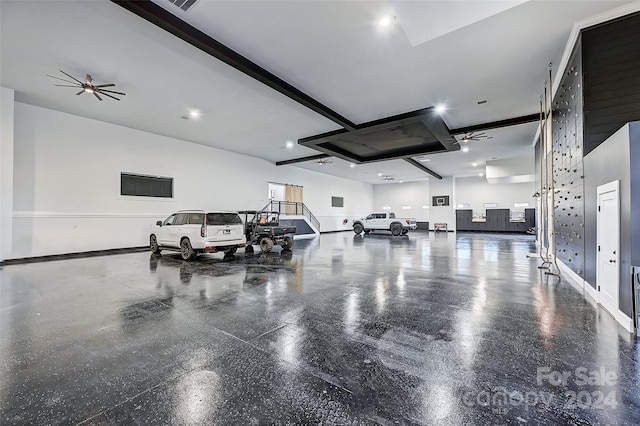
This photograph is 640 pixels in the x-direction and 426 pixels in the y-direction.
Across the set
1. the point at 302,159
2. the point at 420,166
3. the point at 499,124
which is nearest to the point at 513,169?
the point at 420,166

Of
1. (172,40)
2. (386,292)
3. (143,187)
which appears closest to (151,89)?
(172,40)

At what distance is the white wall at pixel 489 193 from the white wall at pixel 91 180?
17678 millimetres

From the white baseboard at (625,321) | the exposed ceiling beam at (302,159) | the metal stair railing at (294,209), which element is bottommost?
the white baseboard at (625,321)

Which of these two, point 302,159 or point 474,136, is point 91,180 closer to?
point 302,159

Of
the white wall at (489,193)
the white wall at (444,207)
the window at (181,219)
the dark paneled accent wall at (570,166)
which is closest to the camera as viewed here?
the dark paneled accent wall at (570,166)

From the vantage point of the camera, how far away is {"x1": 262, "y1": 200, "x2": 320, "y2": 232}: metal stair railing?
15.4 meters

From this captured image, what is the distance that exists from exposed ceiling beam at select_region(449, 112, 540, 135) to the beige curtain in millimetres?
9244

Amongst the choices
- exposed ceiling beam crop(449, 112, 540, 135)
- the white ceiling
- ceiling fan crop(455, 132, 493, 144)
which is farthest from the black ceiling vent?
ceiling fan crop(455, 132, 493, 144)

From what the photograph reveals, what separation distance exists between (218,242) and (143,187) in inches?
185

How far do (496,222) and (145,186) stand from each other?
21.8 meters

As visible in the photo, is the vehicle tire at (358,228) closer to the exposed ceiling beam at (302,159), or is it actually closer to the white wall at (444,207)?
the exposed ceiling beam at (302,159)

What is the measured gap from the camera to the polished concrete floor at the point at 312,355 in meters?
1.70

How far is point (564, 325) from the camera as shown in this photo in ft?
10.00

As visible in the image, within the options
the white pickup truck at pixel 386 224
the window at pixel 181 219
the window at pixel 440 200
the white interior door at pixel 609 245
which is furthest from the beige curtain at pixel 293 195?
the white interior door at pixel 609 245
